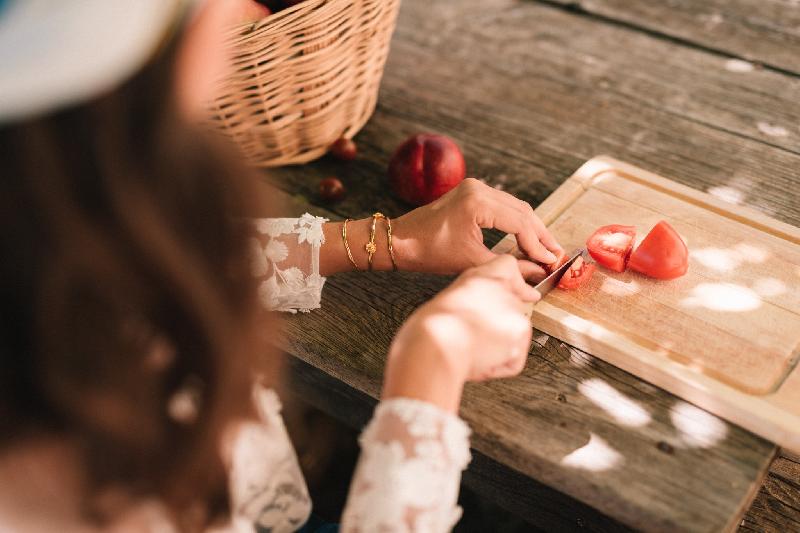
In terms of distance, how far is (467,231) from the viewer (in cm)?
136

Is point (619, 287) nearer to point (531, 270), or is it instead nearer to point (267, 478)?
point (531, 270)

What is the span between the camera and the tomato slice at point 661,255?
1.35m

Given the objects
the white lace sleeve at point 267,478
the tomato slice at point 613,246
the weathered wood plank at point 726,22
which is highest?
the weathered wood plank at point 726,22

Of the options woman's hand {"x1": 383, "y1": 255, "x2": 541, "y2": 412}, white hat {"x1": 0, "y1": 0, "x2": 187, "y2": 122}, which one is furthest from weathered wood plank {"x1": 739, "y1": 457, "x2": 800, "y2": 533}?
white hat {"x1": 0, "y1": 0, "x2": 187, "y2": 122}

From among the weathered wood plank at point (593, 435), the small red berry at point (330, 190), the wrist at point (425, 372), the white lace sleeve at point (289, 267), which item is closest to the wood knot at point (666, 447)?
the weathered wood plank at point (593, 435)

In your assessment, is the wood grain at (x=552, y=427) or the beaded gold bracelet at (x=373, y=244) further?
the beaded gold bracelet at (x=373, y=244)

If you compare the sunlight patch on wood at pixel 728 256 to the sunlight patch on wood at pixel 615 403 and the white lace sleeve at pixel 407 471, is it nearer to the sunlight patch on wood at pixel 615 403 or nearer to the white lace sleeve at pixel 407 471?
the sunlight patch on wood at pixel 615 403

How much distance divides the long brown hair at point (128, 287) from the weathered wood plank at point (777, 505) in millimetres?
1592

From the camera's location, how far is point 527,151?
6.02 ft

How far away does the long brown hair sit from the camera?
0.58 meters

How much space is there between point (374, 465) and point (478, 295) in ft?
1.05

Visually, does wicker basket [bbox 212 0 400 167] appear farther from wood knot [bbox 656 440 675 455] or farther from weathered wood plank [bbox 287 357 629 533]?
wood knot [bbox 656 440 675 455]

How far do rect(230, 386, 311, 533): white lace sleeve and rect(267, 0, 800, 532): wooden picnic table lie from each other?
214 millimetres

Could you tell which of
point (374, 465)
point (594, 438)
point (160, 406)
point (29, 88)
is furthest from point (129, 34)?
point (594, 438)
